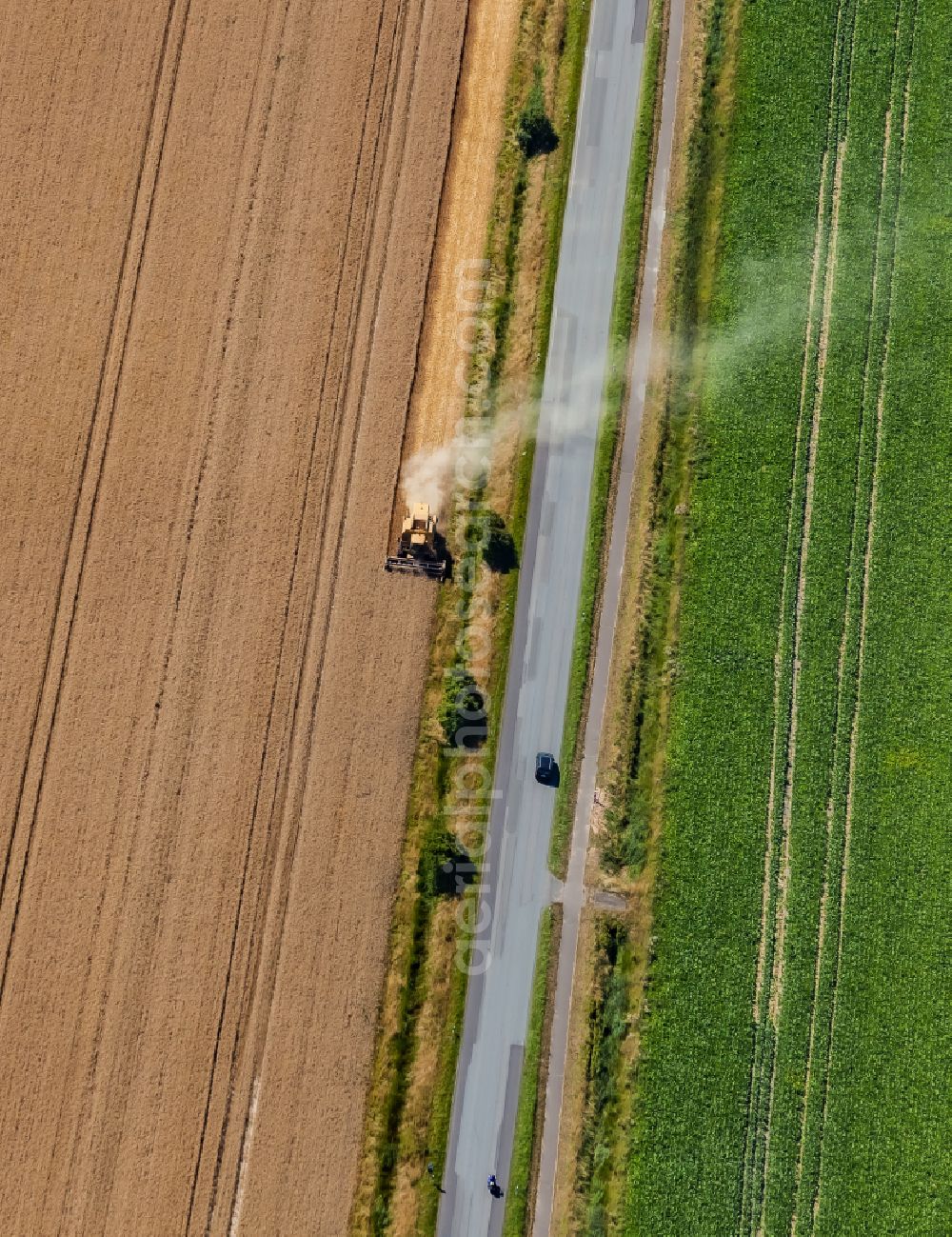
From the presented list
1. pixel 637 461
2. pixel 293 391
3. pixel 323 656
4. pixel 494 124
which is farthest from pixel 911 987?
pixel 494 124

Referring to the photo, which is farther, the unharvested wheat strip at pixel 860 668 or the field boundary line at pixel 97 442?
the field boundary line at pixel 97 442

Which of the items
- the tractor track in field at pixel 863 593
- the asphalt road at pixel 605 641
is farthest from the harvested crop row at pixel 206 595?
the tractor track in field at pixel 863 593

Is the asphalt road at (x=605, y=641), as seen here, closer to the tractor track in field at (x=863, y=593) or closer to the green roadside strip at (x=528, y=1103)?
the green roadside strip at (x=528, y=1103)

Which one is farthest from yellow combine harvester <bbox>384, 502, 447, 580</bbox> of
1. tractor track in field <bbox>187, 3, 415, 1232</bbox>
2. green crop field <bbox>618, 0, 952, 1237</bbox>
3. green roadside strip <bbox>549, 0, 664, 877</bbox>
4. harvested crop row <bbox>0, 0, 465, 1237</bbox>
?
green crop field <bbox>618, 0, 952, 1237</bbox>

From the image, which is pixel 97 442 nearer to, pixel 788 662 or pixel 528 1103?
pixel 788 662

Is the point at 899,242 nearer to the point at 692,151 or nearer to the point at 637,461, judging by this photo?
the point at 692,151

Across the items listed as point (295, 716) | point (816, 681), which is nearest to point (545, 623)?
point (295, 716)
